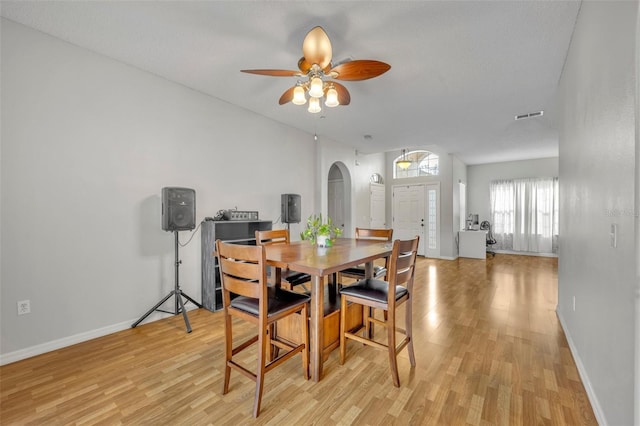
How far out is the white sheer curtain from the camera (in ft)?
23.7

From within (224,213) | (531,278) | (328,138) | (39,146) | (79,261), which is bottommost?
(531,278)

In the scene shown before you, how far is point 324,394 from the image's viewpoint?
175 centimetres

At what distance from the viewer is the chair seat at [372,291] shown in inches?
74.9

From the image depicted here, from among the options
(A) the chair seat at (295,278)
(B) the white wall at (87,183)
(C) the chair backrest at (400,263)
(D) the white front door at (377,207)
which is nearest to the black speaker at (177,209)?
(B) the white wall at (87,183)

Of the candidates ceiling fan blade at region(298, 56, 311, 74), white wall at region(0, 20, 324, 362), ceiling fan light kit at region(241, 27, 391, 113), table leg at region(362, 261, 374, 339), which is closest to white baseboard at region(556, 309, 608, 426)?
table leg at region(362, 261, 374, 339)

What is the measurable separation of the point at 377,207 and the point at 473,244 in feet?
8.47

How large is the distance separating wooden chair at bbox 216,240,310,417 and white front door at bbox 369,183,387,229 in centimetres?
542

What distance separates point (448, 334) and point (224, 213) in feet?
9.26

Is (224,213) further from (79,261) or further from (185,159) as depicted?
(79,261)

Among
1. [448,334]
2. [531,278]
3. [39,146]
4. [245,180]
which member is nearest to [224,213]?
[245,180]

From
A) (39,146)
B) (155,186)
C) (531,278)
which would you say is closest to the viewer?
(39,146)

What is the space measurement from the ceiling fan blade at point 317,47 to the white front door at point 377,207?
522 cm

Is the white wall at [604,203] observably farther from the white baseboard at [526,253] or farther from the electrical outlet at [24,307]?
the white baseboard at [526,253]

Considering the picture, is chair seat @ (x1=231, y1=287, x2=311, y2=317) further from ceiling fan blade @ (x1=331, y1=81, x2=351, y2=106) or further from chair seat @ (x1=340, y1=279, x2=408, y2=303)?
ceiling fan blade @ (x1=331, y1=81, x2=351, y2=106)
